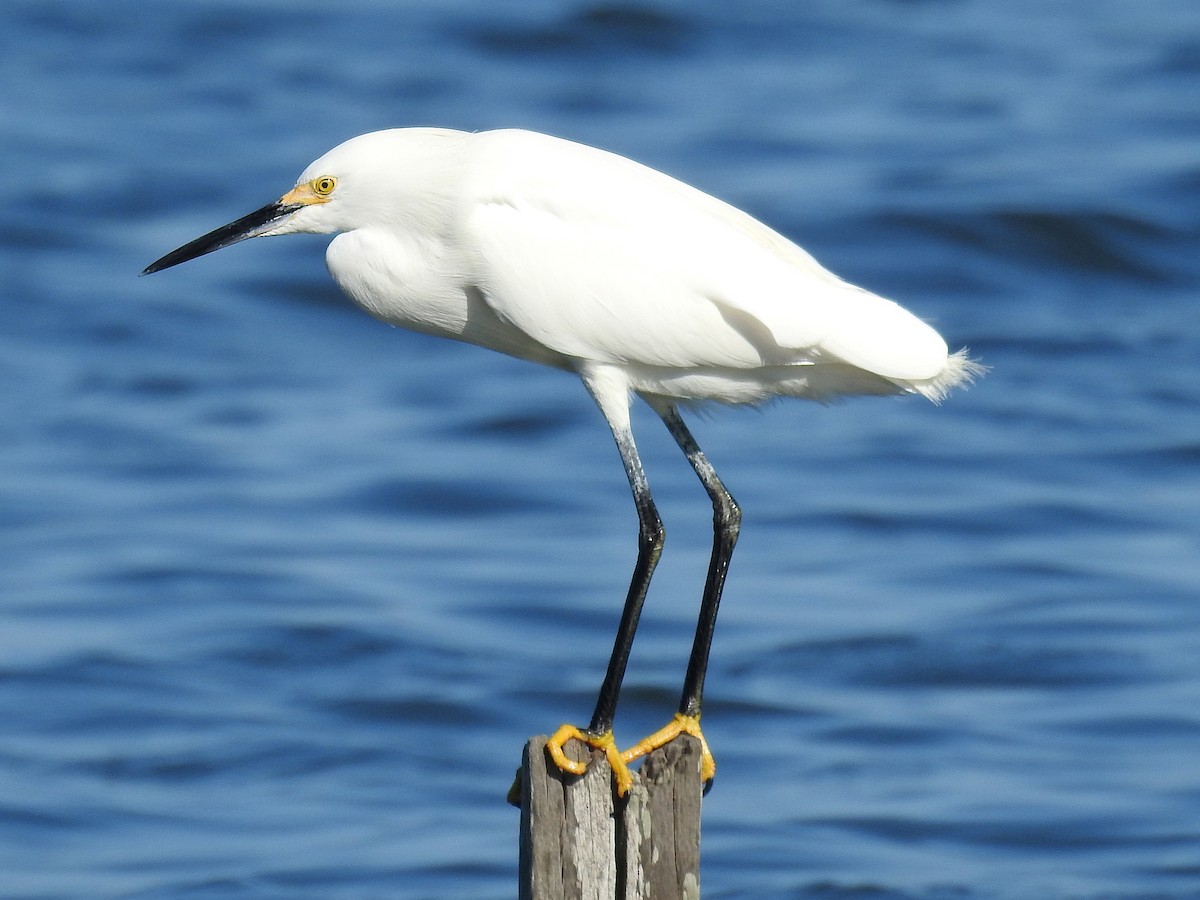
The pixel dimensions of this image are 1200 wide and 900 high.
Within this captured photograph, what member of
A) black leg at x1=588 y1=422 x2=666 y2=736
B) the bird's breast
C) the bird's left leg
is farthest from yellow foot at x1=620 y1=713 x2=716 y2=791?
the bird's breast

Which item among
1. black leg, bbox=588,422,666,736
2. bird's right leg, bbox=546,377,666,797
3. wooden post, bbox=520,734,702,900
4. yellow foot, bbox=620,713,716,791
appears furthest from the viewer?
black leg, bbox=588,422,666,736

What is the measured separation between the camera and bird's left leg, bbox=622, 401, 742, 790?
21.0 ft

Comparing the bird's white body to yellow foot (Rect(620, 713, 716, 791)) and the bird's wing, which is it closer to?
the bird's wing

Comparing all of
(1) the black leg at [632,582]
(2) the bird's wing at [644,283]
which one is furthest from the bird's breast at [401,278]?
(1) the black leg at [632,582]

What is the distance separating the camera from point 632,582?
6.56 m

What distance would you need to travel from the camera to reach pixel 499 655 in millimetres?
16109

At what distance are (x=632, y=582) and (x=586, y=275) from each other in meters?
1.04

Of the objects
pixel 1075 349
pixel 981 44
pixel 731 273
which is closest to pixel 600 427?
pixel 1075 349

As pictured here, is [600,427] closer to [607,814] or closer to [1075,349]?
[1075,349]

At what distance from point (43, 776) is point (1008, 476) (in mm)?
10363

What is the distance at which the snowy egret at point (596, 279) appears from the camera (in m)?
6.22

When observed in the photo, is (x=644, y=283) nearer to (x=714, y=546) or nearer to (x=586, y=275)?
(x=586, y=275)

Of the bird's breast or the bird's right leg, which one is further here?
the bird's breast

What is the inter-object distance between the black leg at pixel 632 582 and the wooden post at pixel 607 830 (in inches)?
12.4
